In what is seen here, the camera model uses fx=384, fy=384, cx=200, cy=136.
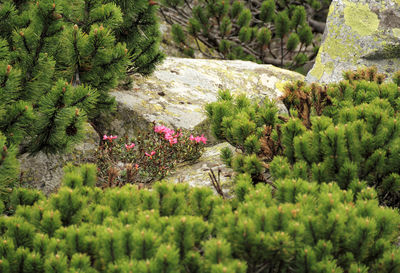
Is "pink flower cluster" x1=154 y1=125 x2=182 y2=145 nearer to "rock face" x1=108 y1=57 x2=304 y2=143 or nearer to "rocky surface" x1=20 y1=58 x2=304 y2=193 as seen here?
"rocky surface" x1=20 y1=58 x2=304 y2=193

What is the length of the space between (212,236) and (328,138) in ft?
3.46

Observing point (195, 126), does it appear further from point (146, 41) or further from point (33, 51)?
point (33, 51)

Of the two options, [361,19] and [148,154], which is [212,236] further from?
[361,19]

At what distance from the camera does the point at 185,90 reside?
6133mm

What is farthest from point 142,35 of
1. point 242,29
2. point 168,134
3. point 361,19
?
point 242,29

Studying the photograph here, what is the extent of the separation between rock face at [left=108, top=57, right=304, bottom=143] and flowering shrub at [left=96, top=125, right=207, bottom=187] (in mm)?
535

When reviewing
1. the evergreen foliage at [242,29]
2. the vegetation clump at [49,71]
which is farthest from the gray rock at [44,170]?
the evergreen foliage at [242,29]

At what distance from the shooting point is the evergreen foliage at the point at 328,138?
2.66 metres

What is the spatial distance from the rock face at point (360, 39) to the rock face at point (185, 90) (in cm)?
85

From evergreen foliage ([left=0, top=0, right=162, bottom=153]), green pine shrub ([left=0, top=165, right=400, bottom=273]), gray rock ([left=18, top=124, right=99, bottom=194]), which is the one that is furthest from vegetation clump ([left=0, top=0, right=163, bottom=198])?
green pine shrub ([left=0, top=165, right=400, bottom=273])

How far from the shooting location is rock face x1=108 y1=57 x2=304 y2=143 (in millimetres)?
5180

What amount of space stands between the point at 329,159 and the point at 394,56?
14.1 ft

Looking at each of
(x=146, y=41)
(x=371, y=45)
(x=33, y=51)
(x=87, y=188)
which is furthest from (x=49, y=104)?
(x=371, y=45)

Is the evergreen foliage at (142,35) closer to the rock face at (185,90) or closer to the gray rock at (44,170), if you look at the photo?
the rock face at (185,90)
